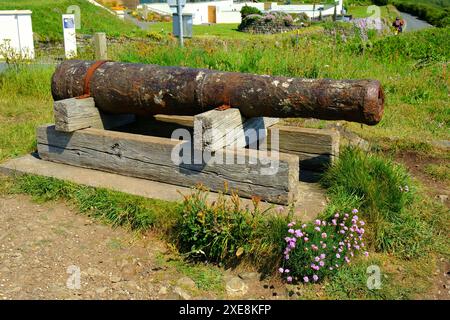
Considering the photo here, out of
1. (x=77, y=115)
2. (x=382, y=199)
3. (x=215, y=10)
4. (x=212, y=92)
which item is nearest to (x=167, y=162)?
(x=212, y=92)

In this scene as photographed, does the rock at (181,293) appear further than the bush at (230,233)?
No

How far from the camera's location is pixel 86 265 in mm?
3613

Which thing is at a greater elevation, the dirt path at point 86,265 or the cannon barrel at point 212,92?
the cannon barrel at point 212,92

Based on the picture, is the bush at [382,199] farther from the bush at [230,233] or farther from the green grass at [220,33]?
the green grass at [220,33]

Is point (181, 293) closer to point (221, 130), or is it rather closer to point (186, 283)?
point (186, 283)

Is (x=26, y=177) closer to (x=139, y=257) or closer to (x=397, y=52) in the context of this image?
(x=139, y=257)

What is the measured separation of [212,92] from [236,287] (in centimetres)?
165

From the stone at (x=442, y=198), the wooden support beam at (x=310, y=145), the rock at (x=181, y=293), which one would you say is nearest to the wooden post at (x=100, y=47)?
the wooden support beam at (x=310, y=145)

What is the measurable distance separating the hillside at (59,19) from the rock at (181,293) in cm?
2023

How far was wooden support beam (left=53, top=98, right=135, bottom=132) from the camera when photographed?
4.74m

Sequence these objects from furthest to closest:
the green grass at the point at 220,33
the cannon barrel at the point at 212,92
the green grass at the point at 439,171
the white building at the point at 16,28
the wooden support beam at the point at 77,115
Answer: the green grass at the point at 220,33 < the white building at the point at 16,28 < the green grass at the point at 439,171 < the wooden support beam at the point at 77,115 < the cannon barrel at the point at 212,92

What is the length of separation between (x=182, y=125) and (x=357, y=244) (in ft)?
8.09

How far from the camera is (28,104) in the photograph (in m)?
8.04

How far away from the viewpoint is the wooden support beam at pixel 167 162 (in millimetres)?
3951
